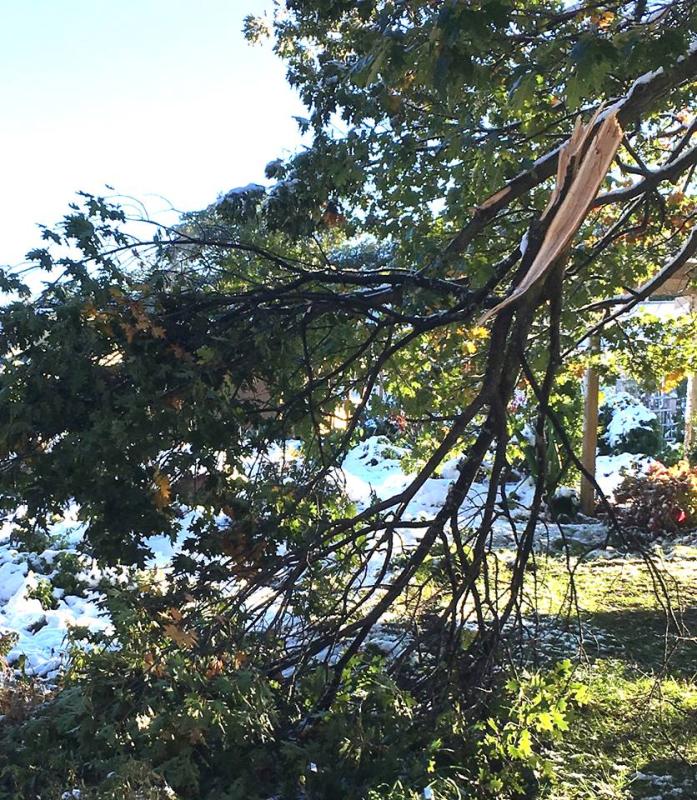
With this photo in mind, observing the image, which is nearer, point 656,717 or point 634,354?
point 656,717

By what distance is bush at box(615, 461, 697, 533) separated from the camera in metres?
8.84

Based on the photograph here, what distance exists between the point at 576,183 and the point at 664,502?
25.0 ft

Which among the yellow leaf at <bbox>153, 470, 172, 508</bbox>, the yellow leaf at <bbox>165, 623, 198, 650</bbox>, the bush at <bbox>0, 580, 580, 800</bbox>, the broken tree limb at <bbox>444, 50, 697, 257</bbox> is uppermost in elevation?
the broken tree limb at <bbox>444, 50, 697, 257</bbox>

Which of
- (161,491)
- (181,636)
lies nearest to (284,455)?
(161,491)

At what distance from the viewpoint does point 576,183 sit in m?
2.27

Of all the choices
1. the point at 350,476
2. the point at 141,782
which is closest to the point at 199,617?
the point at 141,782

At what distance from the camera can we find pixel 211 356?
258 centimetres

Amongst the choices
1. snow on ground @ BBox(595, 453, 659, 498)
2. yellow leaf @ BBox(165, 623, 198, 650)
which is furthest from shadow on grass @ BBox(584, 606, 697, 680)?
snow on ground @ BBox(595, 453, 659, 498)

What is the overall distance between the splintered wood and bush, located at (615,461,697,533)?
7.32m

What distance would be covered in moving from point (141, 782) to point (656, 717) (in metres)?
2.68

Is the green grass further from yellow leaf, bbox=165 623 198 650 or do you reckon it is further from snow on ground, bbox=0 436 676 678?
yellow leaf, bbox=165 623 198 650

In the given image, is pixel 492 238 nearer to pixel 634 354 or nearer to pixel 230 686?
pixel 634 354

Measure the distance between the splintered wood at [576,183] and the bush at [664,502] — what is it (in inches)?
288

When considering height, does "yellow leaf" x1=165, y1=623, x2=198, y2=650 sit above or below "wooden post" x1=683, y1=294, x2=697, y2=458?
below
